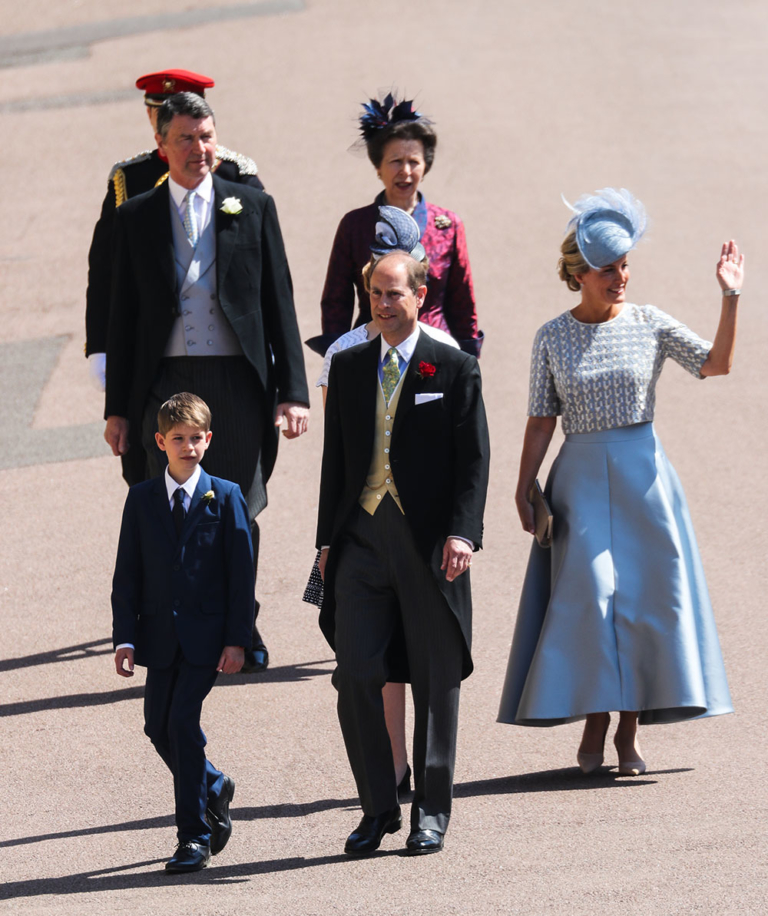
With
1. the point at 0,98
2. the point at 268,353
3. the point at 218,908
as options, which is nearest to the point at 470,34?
the point at 0,98

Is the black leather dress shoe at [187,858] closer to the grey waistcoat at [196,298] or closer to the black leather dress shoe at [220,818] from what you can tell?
the black leather dress shoe at [220,818]

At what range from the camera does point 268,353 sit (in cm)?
624

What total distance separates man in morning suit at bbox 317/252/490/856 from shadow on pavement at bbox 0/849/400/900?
0.46ft

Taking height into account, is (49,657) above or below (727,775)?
above

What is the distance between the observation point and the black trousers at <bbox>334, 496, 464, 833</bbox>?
4.67m

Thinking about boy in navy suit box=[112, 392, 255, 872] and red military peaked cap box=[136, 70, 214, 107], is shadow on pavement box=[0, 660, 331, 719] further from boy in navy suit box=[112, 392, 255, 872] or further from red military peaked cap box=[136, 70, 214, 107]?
red military peaked cap box=[136, 70, 214, 107]

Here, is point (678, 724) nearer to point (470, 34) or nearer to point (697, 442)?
point (697, 442)

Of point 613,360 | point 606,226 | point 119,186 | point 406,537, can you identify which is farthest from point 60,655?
point 606,226

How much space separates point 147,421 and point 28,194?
863cm

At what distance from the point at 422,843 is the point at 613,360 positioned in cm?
183

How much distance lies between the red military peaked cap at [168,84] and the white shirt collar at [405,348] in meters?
2.32

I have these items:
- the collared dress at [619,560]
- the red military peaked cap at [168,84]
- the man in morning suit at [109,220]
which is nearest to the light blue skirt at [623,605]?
the collared dress at [619,560]

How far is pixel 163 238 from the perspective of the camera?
5957mm

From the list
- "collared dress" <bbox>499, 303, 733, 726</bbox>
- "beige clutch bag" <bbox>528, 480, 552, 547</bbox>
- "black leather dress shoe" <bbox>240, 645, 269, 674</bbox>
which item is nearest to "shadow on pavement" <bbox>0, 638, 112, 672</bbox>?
"black leather dress shoe" <bbox>240, 645, 269, 674</bbox>
